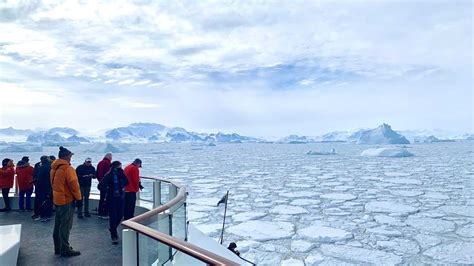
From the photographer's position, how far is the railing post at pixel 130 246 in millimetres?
3008

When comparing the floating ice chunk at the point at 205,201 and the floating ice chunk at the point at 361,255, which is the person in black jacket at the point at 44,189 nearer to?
the floating ice chunk at the point at 361,255

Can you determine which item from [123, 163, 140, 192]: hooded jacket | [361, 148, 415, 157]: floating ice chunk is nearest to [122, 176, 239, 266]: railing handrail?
[123, 163, 140, 192]: hooded jacket

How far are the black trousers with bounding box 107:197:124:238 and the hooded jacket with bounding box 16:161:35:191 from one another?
301cm

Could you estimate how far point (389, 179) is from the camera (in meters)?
28.2

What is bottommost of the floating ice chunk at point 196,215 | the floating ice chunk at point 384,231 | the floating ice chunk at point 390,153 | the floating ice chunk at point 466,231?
the floating ice chunk at point 466,231

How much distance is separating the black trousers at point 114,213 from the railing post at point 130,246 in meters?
2.27

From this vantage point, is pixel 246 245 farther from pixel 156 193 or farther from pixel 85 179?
pixel 85 179

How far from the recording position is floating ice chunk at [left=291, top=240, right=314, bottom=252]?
10985 millimetres

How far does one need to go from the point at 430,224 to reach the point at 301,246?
21.0 ft

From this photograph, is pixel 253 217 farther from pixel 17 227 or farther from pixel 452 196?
pixel 452 196

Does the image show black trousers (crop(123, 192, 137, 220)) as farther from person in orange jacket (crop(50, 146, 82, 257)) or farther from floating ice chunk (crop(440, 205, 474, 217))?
floating ice chunk (crop(440, 205, 474, 217))

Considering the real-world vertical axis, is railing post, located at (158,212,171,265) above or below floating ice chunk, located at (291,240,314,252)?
above

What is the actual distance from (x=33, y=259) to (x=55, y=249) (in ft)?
0.90

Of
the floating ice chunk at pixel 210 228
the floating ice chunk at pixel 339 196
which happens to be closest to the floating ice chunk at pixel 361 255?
the floating ice chunk at pixel 210 228
